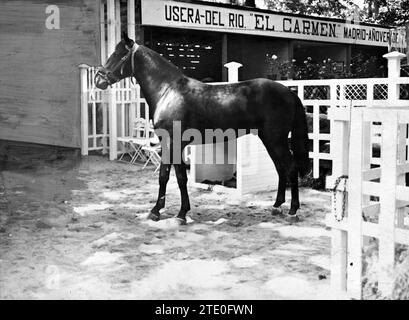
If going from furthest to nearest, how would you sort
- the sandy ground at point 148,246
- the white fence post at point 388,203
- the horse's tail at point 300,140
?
the horse's tail at point 300,140 < the sandy ground at point 148,246 < the white fence post at point 388,203

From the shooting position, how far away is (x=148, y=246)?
12.0 feet

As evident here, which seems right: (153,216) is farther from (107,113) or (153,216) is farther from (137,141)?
(107,113)

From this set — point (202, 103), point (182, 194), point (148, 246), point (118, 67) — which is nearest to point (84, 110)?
point (118, 67)

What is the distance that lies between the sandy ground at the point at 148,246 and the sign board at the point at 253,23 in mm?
3498

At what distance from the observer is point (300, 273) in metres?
3.02

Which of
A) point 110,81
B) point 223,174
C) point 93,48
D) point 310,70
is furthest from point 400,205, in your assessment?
point 310,70

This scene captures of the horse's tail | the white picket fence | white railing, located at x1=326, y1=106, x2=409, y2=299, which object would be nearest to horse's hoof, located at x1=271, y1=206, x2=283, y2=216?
the horse's tail

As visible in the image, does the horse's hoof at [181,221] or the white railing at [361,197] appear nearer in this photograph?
the white railing at [361,197]

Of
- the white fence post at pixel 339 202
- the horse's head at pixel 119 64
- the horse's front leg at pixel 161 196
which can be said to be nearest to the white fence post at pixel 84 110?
the horse's head at pixel 119 64

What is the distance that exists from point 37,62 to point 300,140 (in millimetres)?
2456

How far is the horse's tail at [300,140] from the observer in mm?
4758

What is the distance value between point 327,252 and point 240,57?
761 centimetres

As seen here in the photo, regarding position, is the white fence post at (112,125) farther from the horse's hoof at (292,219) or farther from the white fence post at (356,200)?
the white fence post at (356,200)
